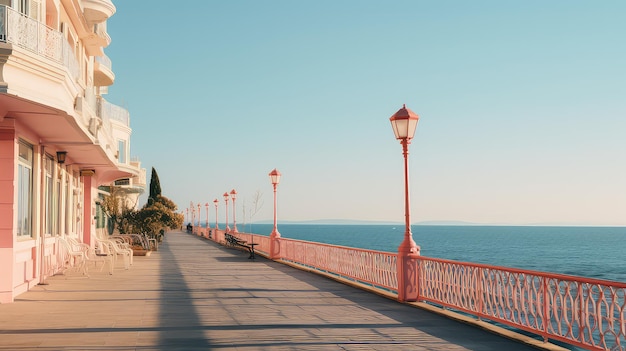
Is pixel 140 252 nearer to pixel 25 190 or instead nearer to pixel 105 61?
pixel 105 61

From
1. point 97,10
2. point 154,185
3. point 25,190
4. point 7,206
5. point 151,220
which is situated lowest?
point 151,220

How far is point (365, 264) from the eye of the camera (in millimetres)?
14594

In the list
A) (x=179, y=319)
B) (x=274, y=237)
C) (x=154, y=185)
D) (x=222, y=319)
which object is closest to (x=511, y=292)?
(x=222, y=319)

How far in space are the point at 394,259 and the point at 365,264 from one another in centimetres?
202

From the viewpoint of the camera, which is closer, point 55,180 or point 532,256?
point 55,180

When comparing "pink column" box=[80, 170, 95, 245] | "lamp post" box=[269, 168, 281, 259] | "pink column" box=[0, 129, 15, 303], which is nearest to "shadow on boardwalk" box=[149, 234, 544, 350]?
"pink column" box=[0, 129, 15, 303]

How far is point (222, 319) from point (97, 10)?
1421 centimetres

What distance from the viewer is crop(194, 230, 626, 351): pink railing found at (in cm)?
707

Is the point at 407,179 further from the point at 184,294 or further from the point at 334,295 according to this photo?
the point at 184,294

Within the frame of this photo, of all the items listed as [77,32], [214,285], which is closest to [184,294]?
[214,285]

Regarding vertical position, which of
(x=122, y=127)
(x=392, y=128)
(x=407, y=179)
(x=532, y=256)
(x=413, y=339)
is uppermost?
(x=122, y=127)

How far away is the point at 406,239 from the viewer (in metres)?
12.0

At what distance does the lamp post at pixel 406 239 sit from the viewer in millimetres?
11680

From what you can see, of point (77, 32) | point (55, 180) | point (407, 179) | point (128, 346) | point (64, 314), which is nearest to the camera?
point (128, 346)
